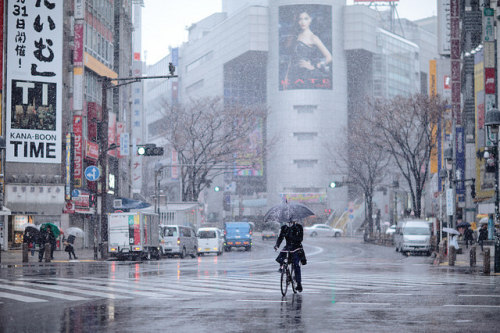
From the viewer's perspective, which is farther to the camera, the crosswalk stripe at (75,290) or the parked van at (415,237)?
the parked van at (415,237)

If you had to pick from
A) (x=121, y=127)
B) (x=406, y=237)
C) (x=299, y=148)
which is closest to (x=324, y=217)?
(x=299, y=148)

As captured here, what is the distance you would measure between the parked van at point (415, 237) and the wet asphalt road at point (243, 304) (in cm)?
2378

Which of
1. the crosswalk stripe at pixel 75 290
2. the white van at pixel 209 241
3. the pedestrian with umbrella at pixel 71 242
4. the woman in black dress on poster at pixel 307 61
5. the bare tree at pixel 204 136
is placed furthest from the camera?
the woman in black dress on poster at pixel 307 61

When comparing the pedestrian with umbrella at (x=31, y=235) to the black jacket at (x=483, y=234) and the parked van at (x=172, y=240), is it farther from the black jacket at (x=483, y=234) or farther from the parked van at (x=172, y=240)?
the black jacket at (x=483, y=234)

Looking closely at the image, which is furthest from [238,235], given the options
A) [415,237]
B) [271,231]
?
Answer: [271,231]

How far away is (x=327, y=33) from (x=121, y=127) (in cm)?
7117

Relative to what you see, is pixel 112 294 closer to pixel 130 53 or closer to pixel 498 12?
pixel 498 12

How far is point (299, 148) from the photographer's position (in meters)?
129

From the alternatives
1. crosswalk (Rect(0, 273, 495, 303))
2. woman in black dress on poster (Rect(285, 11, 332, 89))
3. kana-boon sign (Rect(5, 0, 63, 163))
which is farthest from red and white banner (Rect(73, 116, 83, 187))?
woman in black dress on poster (Rect(285, 11, 332, 89))

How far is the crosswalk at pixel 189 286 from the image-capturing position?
1667cm

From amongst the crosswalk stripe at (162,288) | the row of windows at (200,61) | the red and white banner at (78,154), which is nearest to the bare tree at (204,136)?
the red and white banner at (78,154)

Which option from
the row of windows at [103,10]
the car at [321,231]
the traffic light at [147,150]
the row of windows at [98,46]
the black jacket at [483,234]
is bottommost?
the car at [321,231]

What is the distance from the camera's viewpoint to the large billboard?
410 feet

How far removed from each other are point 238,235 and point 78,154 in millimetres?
13709
